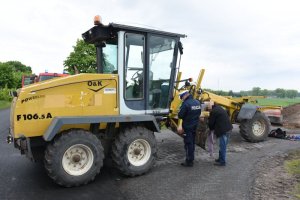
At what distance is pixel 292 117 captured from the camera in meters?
15.0

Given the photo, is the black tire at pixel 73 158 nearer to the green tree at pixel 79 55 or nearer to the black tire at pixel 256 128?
the black tire at pixel 256 128

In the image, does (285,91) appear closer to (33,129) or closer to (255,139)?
(255,139)

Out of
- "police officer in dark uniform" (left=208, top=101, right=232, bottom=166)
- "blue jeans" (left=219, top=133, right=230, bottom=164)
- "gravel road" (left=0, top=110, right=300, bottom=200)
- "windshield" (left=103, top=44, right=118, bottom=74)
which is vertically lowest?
"gravel road" (left=0, top=110, right=300, bottom=200)

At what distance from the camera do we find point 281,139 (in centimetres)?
995

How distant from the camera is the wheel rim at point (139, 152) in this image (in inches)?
241

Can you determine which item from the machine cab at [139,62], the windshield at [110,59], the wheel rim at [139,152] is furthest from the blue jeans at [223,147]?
the windshield at [110,59]

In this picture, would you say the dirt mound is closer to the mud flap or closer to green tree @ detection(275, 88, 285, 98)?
the mud flap

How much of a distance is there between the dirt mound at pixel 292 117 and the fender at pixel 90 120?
9.07m

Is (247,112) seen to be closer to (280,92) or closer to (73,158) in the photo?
(73,158)

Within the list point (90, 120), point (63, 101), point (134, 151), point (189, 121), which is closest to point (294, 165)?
point (189, 121)

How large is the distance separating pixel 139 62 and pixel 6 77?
37.7m

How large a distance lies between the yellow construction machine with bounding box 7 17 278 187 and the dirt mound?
8234 mm

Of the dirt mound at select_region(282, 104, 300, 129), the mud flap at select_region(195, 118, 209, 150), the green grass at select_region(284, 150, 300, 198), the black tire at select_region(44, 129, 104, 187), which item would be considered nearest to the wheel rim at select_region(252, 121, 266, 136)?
the green grass at select_region(284, 150, 300, 198)

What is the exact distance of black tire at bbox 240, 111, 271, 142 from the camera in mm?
9375
